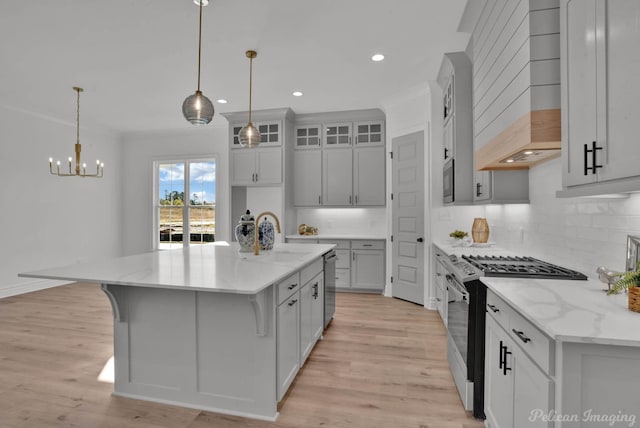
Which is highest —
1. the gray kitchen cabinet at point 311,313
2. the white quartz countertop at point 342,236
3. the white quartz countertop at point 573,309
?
the white quartz countertop at point 573,309

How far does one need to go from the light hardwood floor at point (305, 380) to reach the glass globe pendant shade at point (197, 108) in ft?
6.58

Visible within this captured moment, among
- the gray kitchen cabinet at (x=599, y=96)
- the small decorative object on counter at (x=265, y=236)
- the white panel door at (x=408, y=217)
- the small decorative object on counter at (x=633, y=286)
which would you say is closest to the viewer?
the gray kitchen cabinet at (x=599, y=96)

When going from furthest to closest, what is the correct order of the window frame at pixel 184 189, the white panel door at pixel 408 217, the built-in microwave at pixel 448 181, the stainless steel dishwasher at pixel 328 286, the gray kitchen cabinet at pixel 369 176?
the window frame at pixel 184 189
the gray kitchen cabinet at pixel 369 176
the white panel door at pixel 408 217
the built-in microwave at pixel 448 181
the stainless steel dishwasher at pixel 328 286

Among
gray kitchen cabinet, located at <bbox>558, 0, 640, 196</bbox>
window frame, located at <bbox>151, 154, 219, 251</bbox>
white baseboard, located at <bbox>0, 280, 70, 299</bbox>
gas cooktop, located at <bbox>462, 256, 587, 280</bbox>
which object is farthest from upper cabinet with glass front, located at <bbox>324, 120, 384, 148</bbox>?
white baseboard, located at <bbox>0, 280, 70, 299</bbox>

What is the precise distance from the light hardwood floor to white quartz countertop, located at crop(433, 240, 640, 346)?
38.4 inches

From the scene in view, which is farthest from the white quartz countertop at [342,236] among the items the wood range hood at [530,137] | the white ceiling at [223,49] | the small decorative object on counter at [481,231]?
the wood range hood at [530,137]

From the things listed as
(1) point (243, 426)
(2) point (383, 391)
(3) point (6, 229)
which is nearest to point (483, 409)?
(2) point (383, 391)

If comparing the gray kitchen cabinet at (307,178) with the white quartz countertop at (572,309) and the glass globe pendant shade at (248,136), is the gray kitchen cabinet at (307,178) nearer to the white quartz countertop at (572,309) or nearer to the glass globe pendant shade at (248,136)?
the glass globe pendant shade at (248,136)

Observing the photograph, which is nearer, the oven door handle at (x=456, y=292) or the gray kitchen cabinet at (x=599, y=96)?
the gray kitchen cabinet at (x=599, y=96)

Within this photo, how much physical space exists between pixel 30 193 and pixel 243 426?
17.9ft

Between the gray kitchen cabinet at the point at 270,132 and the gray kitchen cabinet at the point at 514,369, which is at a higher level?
the gray kitchen cabinet at the point at 270,132

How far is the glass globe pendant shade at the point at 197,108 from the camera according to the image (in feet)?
7.72

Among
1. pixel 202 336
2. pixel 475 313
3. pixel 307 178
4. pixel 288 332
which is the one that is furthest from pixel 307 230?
pixel 475 313

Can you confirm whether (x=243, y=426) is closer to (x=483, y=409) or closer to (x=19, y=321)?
(x=483, y=409)
